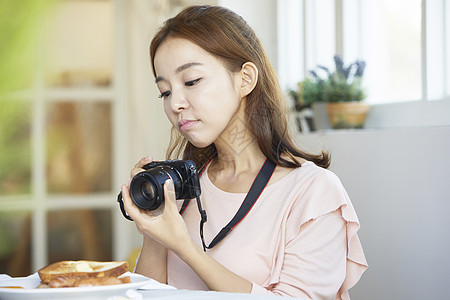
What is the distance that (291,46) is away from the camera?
232cm

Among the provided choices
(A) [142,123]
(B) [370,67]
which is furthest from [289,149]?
(A) [142,123]

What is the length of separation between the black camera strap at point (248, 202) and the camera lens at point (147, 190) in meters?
0.13

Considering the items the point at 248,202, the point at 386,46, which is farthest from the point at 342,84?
the point at 248,202

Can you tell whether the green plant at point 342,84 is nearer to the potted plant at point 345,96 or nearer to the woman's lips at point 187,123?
the potted plant at point 345,96

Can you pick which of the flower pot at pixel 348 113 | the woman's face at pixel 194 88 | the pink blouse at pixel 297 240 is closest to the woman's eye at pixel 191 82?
the woman's face at pixel 194 88

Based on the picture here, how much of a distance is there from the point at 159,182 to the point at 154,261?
291 millimetres

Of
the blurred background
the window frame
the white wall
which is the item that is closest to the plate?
the white wall

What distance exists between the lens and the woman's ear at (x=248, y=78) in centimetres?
125

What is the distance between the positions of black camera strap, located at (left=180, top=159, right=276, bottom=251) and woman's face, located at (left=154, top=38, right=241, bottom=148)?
131 millimetres

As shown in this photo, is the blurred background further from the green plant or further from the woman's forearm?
the woman's forearm

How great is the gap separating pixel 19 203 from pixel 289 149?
2402 mm

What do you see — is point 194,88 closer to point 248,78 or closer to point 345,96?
point 248,78

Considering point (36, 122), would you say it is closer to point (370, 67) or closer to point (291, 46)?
point (291, 46)

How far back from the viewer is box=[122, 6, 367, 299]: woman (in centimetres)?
110
